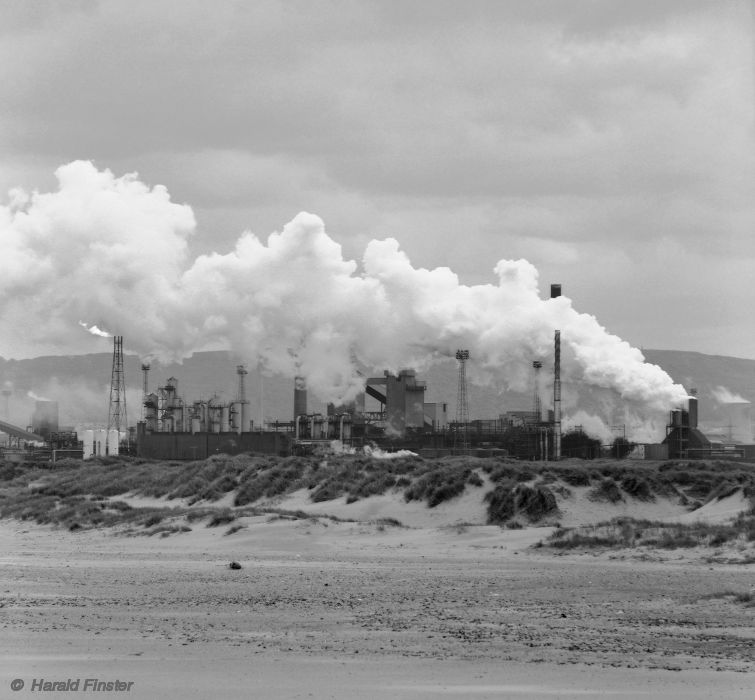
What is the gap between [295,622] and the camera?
61.3 feet

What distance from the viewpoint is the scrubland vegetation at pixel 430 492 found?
3130cm

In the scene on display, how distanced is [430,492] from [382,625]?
77.0ft

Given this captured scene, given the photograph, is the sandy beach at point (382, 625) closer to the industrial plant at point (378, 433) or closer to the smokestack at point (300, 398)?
the industrial plant at point (378, 433)

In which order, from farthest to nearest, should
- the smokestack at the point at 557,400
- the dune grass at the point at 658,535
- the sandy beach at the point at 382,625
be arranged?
the smokestack at the point at 557,400 → the dune grass at the point at 658,535 → the sandy beach at the point at 382,625

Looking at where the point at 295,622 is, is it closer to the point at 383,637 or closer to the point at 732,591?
the point at 383,637

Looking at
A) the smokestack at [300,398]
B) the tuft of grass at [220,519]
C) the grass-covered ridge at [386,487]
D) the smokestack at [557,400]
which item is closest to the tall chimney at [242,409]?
the smokestack at [300,398]

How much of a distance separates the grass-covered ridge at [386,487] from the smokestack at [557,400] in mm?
41043

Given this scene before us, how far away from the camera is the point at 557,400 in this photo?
10231 cm

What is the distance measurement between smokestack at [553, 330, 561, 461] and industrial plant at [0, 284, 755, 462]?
8 centimetres

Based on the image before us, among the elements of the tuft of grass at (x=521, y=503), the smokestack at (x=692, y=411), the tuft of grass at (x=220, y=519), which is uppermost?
the smokestack at (x=692, y=411)

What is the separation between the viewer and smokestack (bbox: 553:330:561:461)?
100 m

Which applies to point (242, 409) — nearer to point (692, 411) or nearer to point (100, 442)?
point (100, 442)

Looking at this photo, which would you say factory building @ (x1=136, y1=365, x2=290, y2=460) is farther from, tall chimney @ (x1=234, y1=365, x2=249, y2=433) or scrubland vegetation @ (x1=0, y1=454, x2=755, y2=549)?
scrubland vegetation @ (x1=0, y1=454, x2=755, y2=549)

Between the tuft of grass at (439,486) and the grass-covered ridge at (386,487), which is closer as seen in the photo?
the grass-covered ridge at (386,487)
